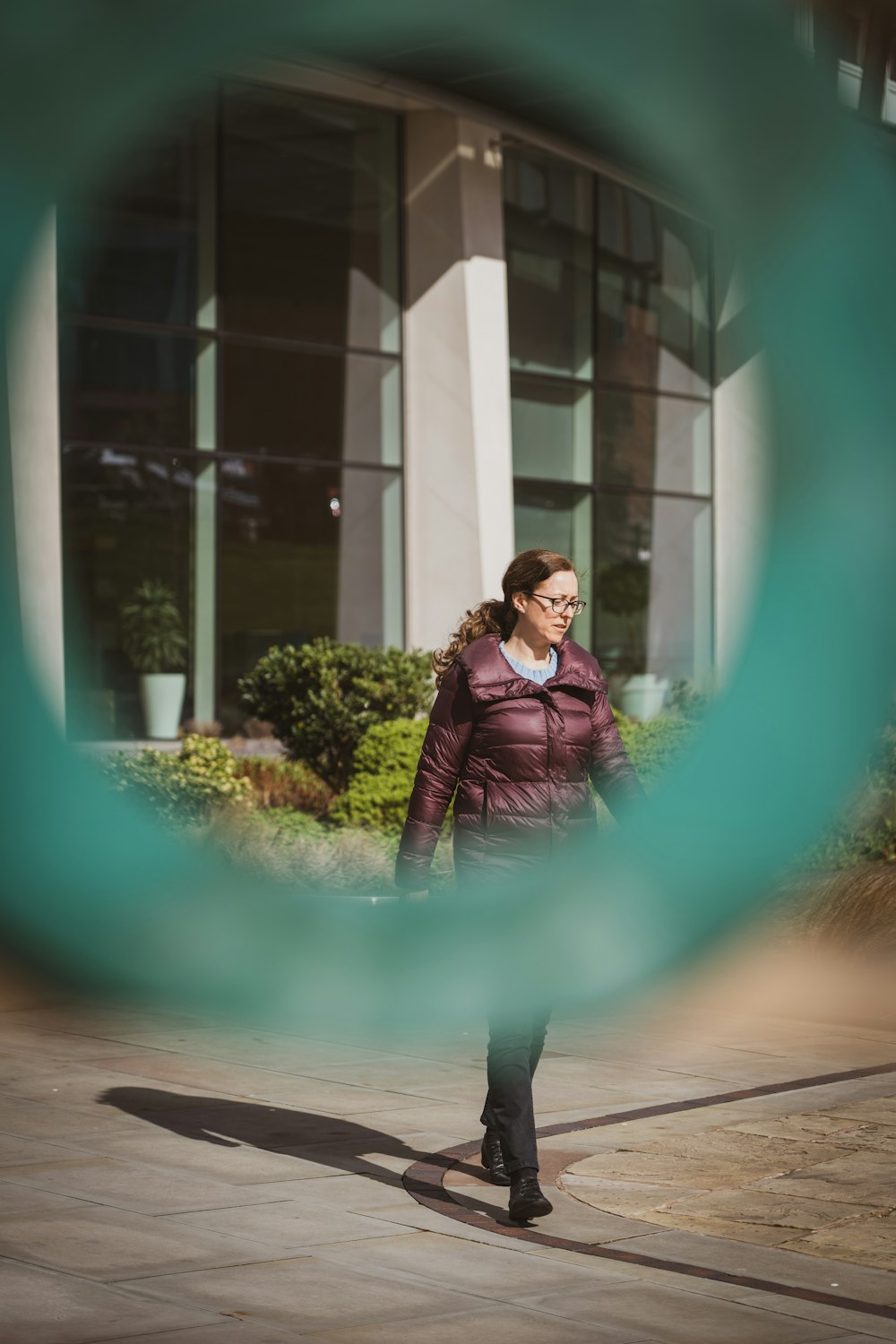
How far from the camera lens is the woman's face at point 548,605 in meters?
6.21

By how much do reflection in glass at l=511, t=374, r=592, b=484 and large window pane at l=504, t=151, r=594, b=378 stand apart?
0.94ft

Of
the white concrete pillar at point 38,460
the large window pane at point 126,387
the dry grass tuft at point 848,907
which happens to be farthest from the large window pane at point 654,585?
the dry grass tuft at point 848,907

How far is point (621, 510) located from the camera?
26188mm

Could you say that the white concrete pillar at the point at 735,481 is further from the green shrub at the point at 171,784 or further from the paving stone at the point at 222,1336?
the paving stone at the point at 222,1336

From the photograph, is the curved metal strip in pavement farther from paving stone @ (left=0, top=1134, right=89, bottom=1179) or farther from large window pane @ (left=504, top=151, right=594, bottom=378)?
large window pane @ (left=504, top=151, right=594, bottom=378)

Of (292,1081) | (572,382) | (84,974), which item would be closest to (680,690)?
(572,382)

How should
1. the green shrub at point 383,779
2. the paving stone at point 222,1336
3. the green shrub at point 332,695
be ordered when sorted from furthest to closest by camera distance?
1. the green shrub at point 332,695
2. the green shrub at point 383,779
3. the paving stone at point 222,1336

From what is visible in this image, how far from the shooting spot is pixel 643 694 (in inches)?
1017

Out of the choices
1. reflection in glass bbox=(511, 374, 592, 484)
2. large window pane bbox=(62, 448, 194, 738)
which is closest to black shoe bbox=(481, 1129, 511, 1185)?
large window pane bbox=(62, 448, 194, 738)

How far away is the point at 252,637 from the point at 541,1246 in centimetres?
1706

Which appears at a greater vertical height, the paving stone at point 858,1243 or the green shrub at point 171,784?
the green shrub at point 171,784

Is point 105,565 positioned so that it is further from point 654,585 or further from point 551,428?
point 654,585

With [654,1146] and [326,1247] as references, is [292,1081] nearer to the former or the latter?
[654,1146]

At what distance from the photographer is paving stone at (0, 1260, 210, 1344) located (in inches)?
176
